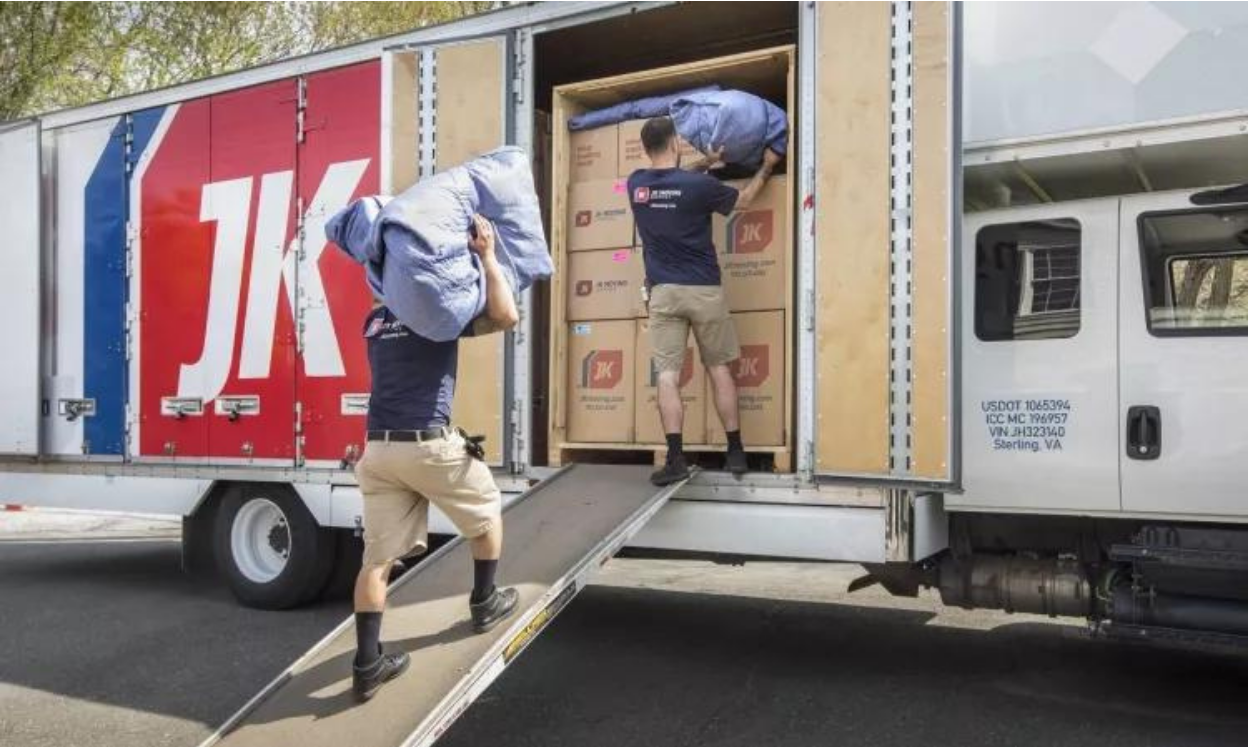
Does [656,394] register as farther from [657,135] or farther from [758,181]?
[657,135]

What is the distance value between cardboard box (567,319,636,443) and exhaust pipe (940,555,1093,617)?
1821 millimetres

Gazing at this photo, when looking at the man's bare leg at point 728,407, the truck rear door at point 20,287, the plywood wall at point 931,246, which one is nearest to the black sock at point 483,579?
the man's bare leg at point 728,407

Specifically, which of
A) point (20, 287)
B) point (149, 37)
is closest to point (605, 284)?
point (20, 287)

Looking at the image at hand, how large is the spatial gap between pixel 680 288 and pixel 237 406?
3.27 meters

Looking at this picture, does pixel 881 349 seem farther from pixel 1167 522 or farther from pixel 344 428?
pixel 344 428

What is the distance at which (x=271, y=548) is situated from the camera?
7027 millimetres

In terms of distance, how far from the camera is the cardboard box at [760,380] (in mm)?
5316

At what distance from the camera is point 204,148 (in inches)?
276

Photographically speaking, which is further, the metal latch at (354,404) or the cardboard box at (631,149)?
the metal latch at (354,404)

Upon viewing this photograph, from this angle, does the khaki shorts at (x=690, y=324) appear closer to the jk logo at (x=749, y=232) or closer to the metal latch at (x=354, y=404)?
the jk logo at (x=749, y=232)

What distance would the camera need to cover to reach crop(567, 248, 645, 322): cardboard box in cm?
573

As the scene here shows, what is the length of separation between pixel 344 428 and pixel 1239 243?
4826 millimetres

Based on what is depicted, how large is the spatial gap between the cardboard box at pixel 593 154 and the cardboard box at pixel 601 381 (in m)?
0.84

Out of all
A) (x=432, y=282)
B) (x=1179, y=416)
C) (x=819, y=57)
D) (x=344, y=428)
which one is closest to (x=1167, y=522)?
(x=1179, y=416)
